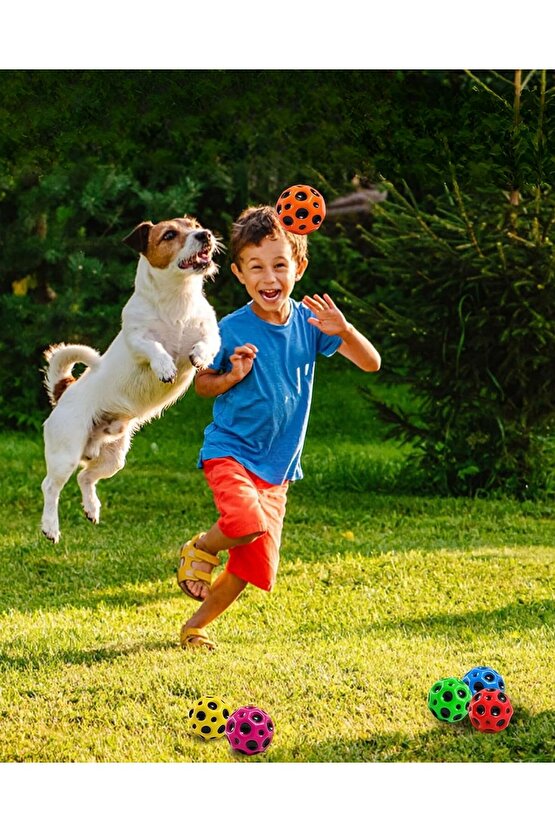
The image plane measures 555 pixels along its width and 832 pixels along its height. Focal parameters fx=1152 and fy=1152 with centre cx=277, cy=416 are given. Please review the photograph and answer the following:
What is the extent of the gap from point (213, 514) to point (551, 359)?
2125mm

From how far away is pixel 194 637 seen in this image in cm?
396

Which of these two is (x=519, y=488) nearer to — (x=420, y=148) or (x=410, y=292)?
(x=410, y=292)

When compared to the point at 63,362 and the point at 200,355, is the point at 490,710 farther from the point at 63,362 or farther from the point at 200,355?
the point at 63,362

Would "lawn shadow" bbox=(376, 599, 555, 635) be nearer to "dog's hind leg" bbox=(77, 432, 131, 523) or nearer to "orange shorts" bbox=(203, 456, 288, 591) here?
"orange shorts" bbox=(203, 456, 288, 591)

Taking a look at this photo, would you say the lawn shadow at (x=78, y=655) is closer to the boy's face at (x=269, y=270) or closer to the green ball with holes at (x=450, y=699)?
the green ball with holes at (x=450, y=699)

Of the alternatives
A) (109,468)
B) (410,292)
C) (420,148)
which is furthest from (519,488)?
(109,468)

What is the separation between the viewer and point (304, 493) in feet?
23.2

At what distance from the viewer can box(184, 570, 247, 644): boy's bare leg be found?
3771 millimetres

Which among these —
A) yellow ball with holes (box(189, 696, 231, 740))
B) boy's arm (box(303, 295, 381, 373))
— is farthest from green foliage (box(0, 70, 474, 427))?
yellow ball with holes (box(189, 696, 231, 740))

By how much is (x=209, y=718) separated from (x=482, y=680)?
86cm

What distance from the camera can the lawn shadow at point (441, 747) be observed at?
328cm

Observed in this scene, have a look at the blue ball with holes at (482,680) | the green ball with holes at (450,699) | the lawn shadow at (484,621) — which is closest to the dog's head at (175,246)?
the green ball with holes at (450,699)

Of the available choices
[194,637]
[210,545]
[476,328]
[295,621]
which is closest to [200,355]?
[210,545]

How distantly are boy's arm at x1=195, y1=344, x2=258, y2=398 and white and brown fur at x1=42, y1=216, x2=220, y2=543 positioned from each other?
1.20ft
